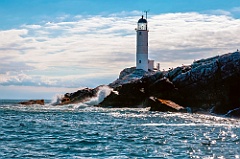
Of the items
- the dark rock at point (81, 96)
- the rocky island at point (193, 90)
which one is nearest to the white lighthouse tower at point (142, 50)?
the dark rock at point (81, 96)

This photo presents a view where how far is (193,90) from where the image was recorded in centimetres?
6712

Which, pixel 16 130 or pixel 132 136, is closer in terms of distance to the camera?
pixel 132 136

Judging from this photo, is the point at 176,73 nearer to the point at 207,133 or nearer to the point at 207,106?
the point at 207,106

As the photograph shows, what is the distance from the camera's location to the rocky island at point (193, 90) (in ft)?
198

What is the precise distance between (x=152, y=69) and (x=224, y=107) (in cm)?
5475

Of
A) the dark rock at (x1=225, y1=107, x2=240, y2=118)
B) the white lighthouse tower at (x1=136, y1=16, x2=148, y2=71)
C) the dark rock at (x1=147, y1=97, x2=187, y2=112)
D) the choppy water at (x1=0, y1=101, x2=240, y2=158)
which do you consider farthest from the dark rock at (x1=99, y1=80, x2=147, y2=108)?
the choppy water at (x1=0, y1=101, x2=240, y2=158)

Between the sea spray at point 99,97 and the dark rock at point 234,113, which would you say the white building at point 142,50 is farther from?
the dark rock at point 234,113

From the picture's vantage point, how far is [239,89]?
59.4m

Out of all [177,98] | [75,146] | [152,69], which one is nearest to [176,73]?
[177,98]

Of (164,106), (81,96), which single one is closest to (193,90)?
(164,106)

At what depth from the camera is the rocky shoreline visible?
6009 cm

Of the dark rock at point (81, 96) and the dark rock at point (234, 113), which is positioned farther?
the dark rock at point (81, 96)

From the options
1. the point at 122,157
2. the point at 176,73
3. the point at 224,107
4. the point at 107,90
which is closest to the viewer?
the point at 122,157

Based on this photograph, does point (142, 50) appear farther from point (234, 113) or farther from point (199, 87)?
point (234, 113)
